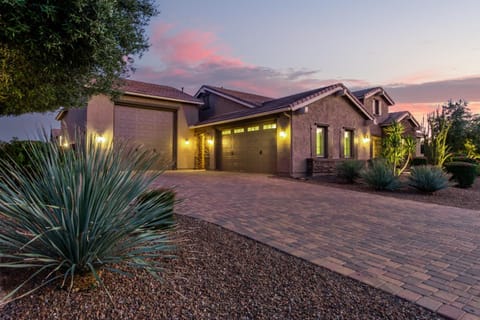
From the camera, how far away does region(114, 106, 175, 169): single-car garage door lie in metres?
14.2

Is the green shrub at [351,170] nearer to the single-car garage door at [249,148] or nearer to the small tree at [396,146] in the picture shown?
the small tree at [396,146]

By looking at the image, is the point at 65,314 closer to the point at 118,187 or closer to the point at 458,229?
the point at 118,187

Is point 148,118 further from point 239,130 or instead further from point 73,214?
point 73,214

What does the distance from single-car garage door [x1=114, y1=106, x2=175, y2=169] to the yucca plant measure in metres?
12.1

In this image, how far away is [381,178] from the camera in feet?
28.1

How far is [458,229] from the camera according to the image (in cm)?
424

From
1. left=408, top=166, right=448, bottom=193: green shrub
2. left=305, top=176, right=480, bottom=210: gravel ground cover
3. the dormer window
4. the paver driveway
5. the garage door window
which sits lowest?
left=305, top=176, right=480, bottom=210: gravel ground cover

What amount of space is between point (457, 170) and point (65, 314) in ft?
41.6

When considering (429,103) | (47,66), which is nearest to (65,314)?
(47,66)

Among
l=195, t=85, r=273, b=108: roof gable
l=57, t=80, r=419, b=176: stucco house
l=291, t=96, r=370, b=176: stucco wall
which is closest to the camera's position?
l=291, t=96, r=370, b=176: stucco wall

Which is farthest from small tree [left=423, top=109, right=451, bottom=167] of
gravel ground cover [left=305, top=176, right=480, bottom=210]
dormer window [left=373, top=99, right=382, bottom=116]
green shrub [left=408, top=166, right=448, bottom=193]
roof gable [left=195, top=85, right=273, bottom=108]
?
roof gable [left=195, top=85, right=273, bottom=108]

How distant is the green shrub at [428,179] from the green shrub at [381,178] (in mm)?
552

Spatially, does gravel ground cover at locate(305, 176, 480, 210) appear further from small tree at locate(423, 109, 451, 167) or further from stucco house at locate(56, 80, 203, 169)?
stucco house at locate(56, 80, 203, 169)

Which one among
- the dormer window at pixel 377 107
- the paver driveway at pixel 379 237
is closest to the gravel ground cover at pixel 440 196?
the paver driveway at pixel 379 237
